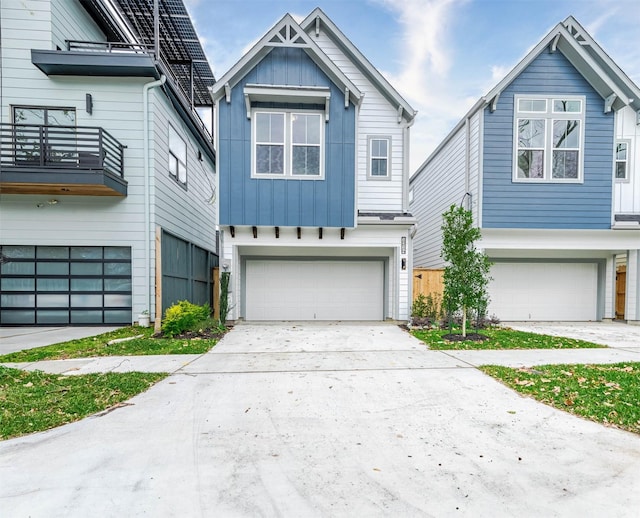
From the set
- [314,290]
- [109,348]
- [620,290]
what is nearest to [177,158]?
[314,290]

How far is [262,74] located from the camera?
876 cm

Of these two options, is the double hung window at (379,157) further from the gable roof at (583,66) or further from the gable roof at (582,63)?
the gable roof at (582,63)

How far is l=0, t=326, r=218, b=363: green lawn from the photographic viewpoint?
5478mm

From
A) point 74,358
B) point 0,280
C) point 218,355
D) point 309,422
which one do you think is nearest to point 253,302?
point 218,355

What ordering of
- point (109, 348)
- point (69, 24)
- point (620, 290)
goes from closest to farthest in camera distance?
point (109, 348), point (69, 24), point (620, 290)

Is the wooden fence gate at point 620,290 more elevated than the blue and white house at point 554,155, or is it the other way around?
Answer: the blue and white house at point 554,155

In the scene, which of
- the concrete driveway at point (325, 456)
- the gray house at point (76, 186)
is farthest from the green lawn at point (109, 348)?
the concrete driveway at point (325, 456)

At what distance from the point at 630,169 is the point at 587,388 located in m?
9.78

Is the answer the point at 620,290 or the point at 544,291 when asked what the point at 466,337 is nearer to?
the point at 544,291

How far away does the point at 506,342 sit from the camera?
679 centimetres

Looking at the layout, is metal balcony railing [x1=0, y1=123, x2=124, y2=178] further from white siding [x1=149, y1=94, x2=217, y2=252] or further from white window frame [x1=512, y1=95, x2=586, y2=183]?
white window frame [x1=512, y1=95, x2=586, y2=183]

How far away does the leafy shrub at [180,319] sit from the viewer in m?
7.19

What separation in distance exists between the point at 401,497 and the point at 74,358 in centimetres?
565

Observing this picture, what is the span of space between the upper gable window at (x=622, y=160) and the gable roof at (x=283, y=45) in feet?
27.4
